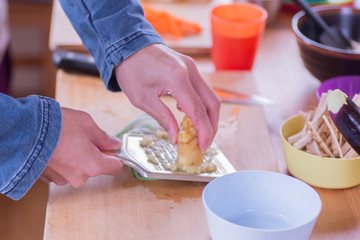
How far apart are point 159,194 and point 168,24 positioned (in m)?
0.74

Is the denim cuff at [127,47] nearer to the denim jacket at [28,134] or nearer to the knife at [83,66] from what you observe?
the denim jacket at [28,134]

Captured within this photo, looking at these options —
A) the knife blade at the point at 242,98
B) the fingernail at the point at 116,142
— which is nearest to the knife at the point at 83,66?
the knife blade at the point at 242,98

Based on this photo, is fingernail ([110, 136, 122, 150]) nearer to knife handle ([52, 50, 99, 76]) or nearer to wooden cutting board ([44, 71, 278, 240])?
wooden cutting board ([44, 71, 278, 240])

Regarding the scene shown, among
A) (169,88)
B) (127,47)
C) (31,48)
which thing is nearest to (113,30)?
(127,47)

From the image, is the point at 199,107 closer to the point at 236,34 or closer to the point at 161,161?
the point at 161,161

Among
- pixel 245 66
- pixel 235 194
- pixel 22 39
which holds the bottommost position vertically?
pixel 22 39

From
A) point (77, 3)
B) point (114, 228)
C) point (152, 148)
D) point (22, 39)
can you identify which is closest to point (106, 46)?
point (77, 3)

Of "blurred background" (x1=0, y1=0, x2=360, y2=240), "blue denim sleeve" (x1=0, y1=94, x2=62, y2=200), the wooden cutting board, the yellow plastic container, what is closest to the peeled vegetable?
the yellow plastic container

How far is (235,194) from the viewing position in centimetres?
83

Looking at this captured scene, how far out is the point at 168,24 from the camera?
1.54m

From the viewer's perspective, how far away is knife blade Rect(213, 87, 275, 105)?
4.08 feet

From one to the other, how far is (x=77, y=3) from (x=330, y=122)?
0.56 meters

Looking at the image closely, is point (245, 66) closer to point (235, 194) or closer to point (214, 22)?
point (214, 22)

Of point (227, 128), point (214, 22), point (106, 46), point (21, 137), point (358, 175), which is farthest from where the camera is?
point (214, 22)
